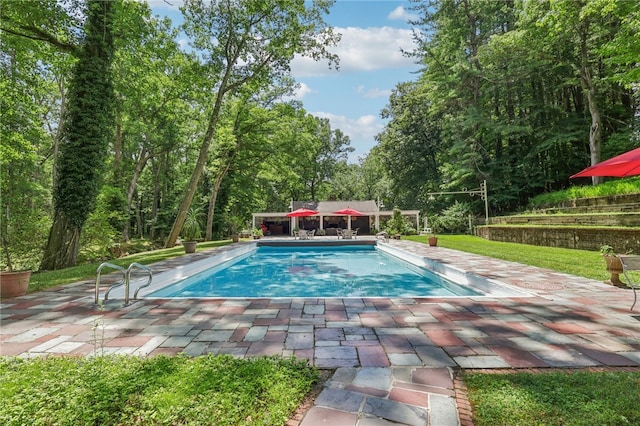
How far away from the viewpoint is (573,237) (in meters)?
10.0

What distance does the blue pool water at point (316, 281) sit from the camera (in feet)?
22.2

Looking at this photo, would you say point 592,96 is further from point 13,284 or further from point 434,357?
point 13,284

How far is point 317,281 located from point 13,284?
19.5 feet

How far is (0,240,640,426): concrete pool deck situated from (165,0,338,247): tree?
9.72m

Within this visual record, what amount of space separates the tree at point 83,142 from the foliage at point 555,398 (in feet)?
34.4

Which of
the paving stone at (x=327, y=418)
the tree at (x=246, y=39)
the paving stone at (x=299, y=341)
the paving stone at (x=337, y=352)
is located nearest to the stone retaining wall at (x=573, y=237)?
the paving stone at (x=337, y=352)

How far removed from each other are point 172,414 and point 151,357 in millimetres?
1046

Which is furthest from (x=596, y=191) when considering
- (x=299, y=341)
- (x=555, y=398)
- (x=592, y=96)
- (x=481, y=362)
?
(x=299, y=341)

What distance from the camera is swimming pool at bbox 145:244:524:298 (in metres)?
6.71

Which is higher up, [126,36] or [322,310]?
[126,36]

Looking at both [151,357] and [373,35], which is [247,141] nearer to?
[373,35]

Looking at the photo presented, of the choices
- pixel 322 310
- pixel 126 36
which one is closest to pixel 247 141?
pixel 126 36

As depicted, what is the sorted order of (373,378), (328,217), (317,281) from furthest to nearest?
(328,217), (317,281), (373,378)

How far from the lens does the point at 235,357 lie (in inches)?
108
